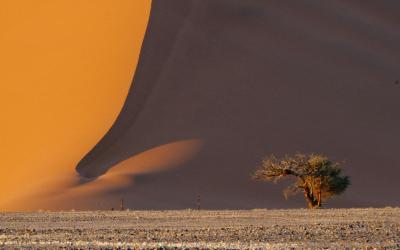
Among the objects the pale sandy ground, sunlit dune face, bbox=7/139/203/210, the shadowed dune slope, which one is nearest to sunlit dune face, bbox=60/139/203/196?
sunlit dune face, bbox=7/139/203/210

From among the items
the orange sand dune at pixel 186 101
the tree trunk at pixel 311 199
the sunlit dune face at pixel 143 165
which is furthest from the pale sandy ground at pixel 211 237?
the sunlit dune face at pixel 143 165

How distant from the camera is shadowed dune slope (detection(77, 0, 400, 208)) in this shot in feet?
162

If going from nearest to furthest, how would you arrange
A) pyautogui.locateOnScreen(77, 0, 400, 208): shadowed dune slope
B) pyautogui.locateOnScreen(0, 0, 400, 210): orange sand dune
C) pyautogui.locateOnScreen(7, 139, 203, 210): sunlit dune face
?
pyautogui.locateOnScreen(7, 139, 203, 210): sunlit dune face
pyautogui.locateOnScreen(0, 0, 400, 210): orange sand dune
pyautogui.locateOnScreen(77, 0, 400, 208): shadowed dune slope

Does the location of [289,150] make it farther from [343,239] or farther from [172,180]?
[343,239]

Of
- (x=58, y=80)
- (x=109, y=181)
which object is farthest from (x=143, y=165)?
(x=58, y=80)

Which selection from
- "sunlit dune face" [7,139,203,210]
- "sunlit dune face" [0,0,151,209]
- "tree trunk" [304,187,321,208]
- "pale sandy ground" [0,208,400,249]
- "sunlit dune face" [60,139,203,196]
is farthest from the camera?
"sunlit dune face" [0,0,151,209]

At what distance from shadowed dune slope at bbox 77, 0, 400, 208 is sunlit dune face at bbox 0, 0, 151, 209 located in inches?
37.1

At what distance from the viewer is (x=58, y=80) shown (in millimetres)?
55719

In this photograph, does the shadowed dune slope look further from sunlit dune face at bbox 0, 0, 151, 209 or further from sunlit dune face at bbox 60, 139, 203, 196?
sunlit dune face at bbox 0, 0, 151, 209

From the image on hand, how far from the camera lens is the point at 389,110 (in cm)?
5666

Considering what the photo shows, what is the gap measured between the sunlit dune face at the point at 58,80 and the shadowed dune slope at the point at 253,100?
0.94 meters

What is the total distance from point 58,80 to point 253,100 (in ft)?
32.6

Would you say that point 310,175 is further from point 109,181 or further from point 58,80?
point 58,80

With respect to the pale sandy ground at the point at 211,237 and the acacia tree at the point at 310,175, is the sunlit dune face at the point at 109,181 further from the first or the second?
the pale sandy ground at the point at 211,237
